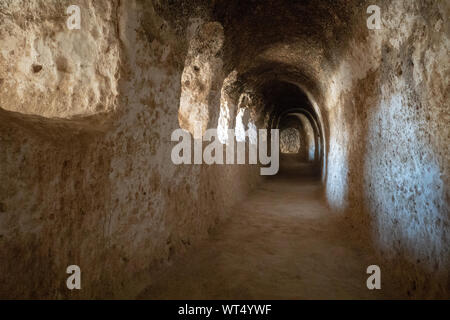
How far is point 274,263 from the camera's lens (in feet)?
10.7

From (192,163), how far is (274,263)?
1.65 m

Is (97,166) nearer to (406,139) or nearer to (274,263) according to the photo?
(274,263)

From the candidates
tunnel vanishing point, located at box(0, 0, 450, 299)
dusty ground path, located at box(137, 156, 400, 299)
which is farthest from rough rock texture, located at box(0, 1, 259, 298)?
dusty ground path, located at box(137, 156, 400, 299)

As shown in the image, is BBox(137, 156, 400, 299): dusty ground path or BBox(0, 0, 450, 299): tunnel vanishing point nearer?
BBox(0, 0, 450, 299): tunnel vanishing point

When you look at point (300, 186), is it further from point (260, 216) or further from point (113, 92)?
point (113, 92)

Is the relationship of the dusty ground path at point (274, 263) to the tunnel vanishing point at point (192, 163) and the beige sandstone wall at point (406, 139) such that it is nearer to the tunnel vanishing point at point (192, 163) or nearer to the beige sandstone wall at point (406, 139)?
the tunnel vanishing point at point (192, 163)

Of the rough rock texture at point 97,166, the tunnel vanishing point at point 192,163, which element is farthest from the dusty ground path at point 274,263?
the rough rock texture at point 97,166

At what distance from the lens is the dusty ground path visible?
2.60 m

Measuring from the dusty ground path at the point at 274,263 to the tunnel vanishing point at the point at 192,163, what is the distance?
2 centimetres

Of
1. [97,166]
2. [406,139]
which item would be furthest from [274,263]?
[97,166]

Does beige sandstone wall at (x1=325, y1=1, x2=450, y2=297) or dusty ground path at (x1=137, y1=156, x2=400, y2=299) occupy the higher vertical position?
beige sandstone wall at (x1=325, y1=1, x2=450, y2=297)

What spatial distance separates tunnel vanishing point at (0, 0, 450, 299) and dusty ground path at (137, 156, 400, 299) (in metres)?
0.02

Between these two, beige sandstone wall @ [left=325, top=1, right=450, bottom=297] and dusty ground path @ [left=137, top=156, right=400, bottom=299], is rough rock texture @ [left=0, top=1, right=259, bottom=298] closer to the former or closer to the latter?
dusty ground path @ [left=137, top=156, right=400, bottom=299]

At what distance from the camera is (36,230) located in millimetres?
1750
